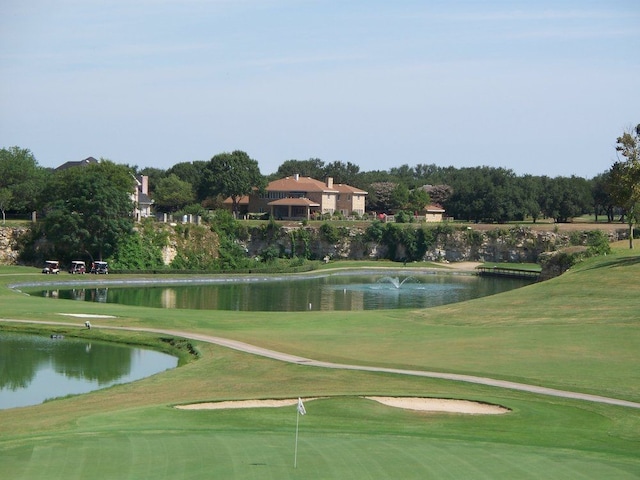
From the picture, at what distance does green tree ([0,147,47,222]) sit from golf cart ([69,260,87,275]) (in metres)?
19.3

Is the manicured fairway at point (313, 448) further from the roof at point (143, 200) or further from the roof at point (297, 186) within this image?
the roof at point (297, 186)

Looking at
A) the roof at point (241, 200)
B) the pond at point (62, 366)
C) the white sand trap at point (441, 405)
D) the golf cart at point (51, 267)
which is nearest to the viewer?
the white sand trap at point (441, 405)

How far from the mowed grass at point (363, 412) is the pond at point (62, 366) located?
2118 mm

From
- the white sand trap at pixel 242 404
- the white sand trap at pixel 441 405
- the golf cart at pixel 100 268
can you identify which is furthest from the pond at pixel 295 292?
the white sand trap at pixel 242 404

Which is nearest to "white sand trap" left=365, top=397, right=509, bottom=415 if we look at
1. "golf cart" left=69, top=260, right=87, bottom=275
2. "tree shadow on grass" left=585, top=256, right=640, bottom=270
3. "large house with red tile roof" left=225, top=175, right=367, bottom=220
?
"tree shadow on grass" left=585, top=256, right=640, bottom=270

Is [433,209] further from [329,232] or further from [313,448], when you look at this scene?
[313,448]

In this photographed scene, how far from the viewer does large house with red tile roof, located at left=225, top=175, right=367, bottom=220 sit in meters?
141

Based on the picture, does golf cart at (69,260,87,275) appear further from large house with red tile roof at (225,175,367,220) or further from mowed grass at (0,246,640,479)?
large house with red tile roof at (225,175,367,220)

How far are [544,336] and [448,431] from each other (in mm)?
22257

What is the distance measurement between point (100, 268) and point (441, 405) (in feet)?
223

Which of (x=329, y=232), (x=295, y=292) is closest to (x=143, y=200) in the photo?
(x=329, y=232)

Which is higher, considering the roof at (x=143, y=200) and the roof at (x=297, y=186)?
the roof at (x=297, y=186)

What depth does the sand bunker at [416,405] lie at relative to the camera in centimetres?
3092

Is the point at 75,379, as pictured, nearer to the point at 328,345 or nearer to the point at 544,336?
the point at 328,345
